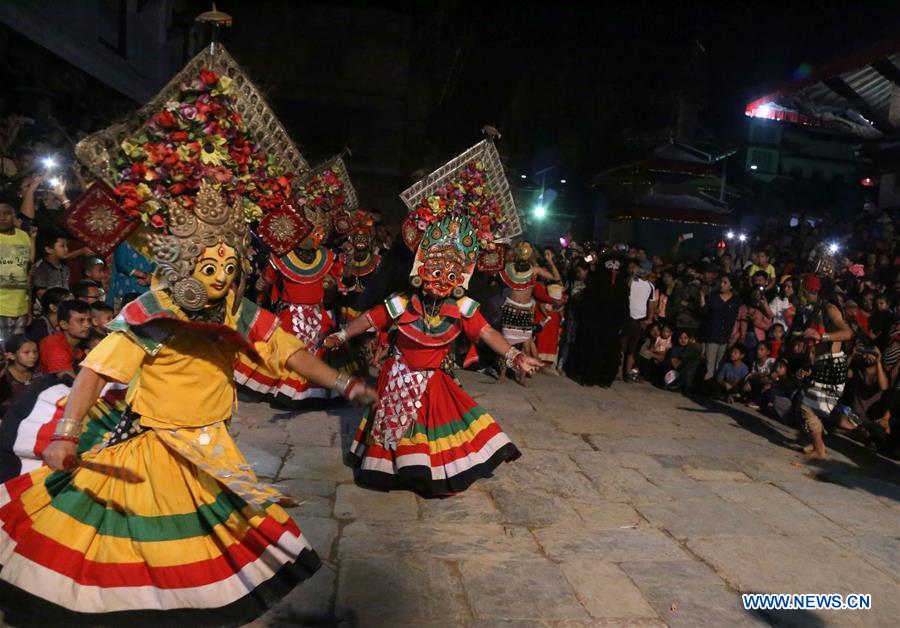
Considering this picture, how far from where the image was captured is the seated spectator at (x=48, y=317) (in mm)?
6684

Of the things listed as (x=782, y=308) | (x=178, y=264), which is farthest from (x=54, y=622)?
(x=782, y=308)

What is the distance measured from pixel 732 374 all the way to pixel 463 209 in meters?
6.21

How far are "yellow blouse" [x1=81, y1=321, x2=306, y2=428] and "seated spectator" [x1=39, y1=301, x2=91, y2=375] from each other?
3055 millimetres

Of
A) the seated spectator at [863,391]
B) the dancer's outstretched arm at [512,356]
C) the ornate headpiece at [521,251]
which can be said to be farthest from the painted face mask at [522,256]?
the dancer's outstretched arm at [512,356]

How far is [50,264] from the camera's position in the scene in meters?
7.65

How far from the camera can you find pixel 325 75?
56.1 ft

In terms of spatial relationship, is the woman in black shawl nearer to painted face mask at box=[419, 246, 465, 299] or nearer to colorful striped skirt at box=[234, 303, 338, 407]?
colorful striped skirt at box=[234, 303, 338, 407]

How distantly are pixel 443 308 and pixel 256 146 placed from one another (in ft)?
7.58

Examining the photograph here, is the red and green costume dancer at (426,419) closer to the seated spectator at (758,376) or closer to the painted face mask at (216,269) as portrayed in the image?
the painted face mask at (216,269)

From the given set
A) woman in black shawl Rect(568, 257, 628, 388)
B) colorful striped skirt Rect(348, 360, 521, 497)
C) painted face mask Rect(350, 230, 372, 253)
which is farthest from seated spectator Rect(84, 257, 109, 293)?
woman in black shawl Rect(568, 257, 628, 388)

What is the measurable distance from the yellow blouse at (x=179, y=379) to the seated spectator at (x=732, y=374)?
8.50 metres

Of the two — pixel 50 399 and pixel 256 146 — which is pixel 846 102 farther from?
pixel 50 399

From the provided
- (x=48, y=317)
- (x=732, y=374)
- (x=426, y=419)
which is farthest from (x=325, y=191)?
(x=732, y=374)

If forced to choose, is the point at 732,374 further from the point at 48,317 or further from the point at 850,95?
the point at 48,317
